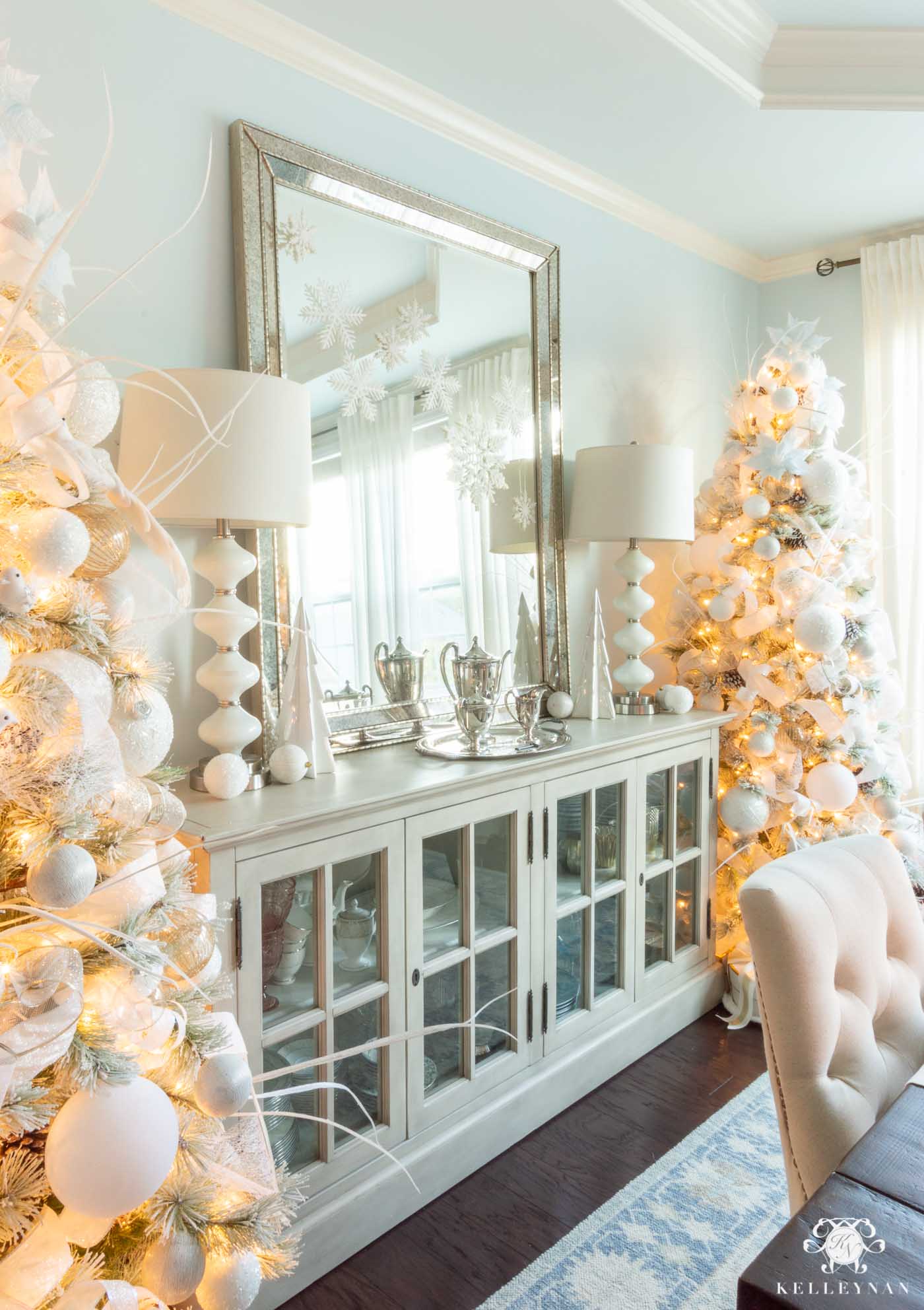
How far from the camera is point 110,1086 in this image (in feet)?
2.67

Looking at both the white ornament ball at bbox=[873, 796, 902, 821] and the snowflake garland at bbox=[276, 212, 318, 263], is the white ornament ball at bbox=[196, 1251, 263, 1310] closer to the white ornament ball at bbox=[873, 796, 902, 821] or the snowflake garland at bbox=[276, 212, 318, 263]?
the snowflake garland at bbox=[276, 212, 318, 263]

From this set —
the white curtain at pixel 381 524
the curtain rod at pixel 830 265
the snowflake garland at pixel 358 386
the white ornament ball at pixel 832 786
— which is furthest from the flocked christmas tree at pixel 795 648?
the snowflake garland at pixel 358 386

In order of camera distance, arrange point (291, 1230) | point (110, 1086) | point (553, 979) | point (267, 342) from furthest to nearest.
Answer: point (553, 979), point (267, 342), point (291, 1230), point (110, 1086)

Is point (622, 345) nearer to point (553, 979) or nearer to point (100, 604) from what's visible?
point (553, 979)

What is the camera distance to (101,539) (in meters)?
0.96

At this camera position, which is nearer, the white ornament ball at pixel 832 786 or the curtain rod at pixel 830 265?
the white ornament ball at pixel 832 786

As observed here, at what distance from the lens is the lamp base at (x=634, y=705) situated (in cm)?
271

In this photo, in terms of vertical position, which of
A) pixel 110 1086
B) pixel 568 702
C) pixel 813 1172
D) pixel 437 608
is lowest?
pixel 813 1172

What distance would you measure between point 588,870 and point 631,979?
0.43m

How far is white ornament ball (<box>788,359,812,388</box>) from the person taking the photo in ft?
9.11

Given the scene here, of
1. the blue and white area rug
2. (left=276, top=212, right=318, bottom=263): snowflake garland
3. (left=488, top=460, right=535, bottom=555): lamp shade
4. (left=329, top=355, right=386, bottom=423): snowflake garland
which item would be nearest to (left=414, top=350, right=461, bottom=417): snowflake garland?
(left=329, top=355, right=386, bottom=423): snowflake garland

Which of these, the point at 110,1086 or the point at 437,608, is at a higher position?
the point at 437,608

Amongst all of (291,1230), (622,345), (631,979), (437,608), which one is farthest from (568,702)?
(291,1230)

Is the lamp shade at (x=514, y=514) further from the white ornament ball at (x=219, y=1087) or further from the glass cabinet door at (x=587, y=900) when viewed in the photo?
the white ornament ball at (x=219, y=1087)
